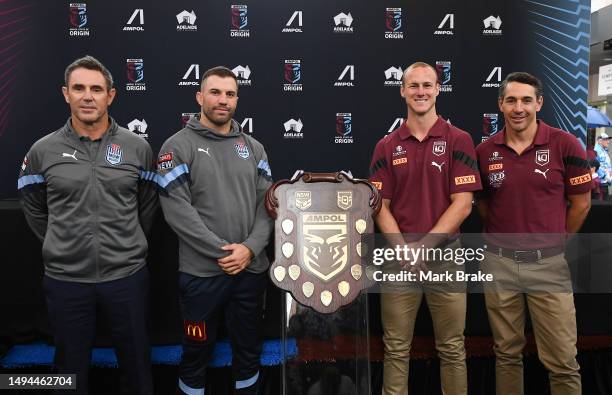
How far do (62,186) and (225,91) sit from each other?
70 centimetres

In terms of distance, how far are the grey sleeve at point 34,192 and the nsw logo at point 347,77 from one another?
2.28 meters

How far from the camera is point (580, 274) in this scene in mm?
2232

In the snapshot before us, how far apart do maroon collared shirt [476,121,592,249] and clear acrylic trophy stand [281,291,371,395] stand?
30.0 inches

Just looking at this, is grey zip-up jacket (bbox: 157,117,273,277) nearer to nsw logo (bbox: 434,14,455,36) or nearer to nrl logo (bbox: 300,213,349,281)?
nrl logo (bbox: 300,213,349,281)

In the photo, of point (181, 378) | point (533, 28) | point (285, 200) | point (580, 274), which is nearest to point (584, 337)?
point (580, 274)

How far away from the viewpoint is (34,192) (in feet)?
5.61

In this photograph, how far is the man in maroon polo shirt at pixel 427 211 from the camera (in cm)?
173

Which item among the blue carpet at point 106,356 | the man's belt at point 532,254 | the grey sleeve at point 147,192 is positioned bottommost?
the blue carpet at point 106,356

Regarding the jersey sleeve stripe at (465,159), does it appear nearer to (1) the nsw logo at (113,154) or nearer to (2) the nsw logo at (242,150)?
(2) the nsw logo at (242,150)

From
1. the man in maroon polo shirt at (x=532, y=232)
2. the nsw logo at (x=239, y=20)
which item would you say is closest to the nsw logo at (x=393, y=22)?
the nsw logo at (x=239, y=20)

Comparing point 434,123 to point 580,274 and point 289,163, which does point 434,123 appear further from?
point 289,163

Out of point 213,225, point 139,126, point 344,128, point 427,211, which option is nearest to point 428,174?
point 427,211

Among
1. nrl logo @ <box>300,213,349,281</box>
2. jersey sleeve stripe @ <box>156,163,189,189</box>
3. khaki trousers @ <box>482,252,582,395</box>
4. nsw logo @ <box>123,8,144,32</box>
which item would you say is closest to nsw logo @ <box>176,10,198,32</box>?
nsw logo @ <box>123,8,144,32</box>

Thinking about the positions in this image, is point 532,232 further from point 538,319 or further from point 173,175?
point 173,175
